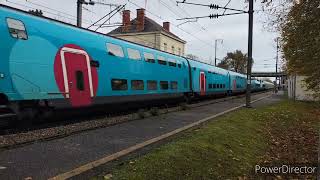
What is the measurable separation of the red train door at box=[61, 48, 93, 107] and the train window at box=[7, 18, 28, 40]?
1.65 metres

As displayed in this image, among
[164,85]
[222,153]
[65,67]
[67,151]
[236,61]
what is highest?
[236,61]

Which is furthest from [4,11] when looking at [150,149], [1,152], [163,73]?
[163,73]

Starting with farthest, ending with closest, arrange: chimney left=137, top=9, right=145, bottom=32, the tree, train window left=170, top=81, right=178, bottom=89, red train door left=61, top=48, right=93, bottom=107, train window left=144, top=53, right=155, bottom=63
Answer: the tree < chimney left=137, top=9, right=145, bottom=32 < train window left=170, top=81, right=178, bottom=89 < train window left=144, top=53, right=155, bottom=63 < red train door left=61, top=48, right=93, bottom=107

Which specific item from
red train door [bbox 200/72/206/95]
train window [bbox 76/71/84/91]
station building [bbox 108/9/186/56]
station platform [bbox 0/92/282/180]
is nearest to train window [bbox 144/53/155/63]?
train window [bbox 76/71/84/91]

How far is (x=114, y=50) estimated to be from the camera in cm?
1602

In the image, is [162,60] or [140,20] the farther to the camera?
[140,20]

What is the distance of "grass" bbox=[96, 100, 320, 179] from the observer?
723 cm

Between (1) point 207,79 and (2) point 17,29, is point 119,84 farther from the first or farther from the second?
(1) point 207,79

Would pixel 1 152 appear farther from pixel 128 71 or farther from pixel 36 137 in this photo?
pixel 128 71

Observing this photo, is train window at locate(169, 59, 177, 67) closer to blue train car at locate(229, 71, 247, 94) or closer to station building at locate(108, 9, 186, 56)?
blue train car at locate(229, 71, 247, 94)

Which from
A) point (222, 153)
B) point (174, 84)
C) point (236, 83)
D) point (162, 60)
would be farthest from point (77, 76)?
point (236, 83)

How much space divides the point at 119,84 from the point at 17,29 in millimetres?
5899

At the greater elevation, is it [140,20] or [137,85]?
[140,20]

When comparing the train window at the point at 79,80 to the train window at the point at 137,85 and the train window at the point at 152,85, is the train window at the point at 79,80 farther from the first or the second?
the train window at the point at 152,85
